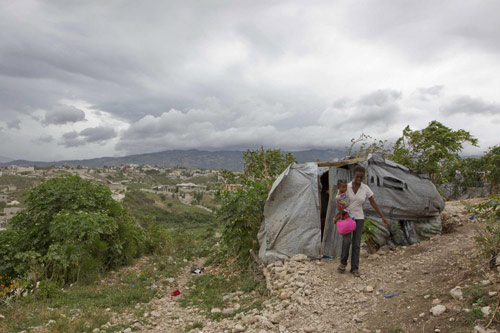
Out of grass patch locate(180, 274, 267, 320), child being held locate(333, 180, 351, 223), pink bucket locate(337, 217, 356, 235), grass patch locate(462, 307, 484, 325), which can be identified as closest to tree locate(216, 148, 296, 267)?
grass patch locate(180, 274, 267, 320)

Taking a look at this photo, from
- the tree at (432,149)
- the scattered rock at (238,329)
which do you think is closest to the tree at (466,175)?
the tree at (432,149)

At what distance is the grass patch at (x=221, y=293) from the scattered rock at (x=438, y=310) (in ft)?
7.46

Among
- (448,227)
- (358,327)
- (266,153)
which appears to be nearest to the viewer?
(358,327)

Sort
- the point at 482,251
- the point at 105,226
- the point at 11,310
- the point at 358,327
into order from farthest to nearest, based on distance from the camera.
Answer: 1. the point at 105,226
2. the point at 11,310
3. the point at 482,251
4. the point at 358,327

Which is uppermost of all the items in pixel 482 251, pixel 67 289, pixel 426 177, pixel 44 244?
pixel 426 177

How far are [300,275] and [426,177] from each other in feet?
13.7

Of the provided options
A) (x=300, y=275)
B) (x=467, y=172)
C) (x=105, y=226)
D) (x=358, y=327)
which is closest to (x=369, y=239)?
(x=300, y=275)

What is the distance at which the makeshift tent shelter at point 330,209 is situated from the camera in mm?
6039

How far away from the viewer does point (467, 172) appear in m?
15.9

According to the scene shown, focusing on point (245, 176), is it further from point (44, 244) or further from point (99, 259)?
point (44, 244)

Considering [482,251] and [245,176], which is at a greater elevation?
[245,176]

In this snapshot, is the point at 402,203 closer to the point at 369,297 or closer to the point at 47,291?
the point at 369,297

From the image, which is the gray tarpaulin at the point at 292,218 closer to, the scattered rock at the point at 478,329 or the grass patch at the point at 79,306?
the grass patch at the point at 79,306

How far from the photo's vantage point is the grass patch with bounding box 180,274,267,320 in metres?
4.97
